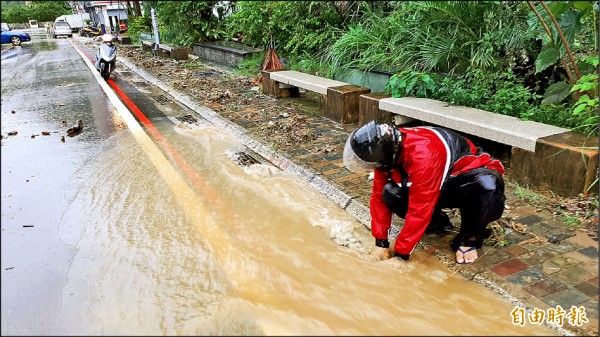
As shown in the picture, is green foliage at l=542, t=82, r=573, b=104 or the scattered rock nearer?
green foliage at l=542, t=82, r=573, b=104

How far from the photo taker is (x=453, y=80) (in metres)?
6.21

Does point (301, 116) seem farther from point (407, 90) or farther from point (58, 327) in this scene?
point (58, 327)

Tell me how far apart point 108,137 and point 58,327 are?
496 centimetres

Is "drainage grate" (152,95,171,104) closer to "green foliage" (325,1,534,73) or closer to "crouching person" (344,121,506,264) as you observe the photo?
"green foliage" (325,1,534,73)

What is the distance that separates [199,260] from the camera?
358 centimetres

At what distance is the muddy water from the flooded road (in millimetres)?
13

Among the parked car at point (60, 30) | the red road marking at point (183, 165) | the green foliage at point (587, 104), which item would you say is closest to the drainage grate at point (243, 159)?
the red road marking at point (183, 165)

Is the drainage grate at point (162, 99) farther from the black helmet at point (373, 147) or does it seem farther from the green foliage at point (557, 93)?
the black helmet at point (373, 147)

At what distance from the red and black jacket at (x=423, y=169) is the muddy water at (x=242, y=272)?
43 cm

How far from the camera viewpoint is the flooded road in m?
2.72

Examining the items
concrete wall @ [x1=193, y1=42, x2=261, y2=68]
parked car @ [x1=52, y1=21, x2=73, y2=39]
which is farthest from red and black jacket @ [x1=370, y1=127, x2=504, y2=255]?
parked car @ [x1=52, y1=21, x2=73, y2=39]

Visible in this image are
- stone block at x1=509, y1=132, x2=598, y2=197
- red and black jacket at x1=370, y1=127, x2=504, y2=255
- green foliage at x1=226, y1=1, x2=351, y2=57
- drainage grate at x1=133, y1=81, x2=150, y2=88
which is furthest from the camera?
drainage grate at x1=133, y1=81, x2=150, y2=88

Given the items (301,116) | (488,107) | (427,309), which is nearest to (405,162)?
(427,309)

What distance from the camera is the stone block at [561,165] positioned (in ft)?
12.5
